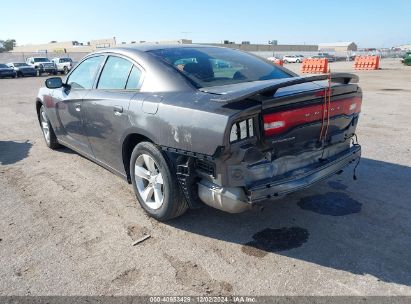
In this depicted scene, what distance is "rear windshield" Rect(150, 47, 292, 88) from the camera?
338 cm

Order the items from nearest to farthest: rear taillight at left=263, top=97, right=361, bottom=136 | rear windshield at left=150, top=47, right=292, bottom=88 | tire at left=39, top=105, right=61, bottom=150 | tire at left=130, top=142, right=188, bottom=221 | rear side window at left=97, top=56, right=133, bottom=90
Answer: rear taillight at left=263, top=97, right=361, bottom=136, tire at left=130, top=142, right=188, bottom=221, rear windshield at left=150, top=47, right=292, bottom=88, rear side window at left=97, top=56, right=133, bottom=90, tire at left=39, top=105, right=61, bottom=150

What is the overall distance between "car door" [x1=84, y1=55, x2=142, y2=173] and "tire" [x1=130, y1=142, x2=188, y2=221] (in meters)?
0.32

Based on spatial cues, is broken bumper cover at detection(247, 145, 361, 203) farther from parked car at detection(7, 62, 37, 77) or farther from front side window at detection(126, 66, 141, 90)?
parked car at detection(7, 62, 37, 77)

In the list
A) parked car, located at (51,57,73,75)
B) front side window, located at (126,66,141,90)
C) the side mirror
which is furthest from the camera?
parked car, located at (51,57,73,75)

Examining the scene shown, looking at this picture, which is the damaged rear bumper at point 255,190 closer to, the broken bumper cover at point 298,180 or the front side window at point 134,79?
the broken bumper cover at point 298,180

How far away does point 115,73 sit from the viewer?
13.0ft

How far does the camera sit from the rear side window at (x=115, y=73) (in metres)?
3.76

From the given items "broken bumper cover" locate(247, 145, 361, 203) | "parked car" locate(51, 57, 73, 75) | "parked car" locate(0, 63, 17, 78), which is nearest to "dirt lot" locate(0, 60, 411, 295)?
"broken bumper cover" locate(247, 145, 361, 203)

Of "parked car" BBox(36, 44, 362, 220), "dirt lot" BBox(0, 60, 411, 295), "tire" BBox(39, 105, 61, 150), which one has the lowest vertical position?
"dirt lot" BBox(0, 60, 411, 295)

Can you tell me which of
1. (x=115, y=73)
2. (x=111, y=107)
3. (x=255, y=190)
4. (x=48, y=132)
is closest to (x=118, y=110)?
(x=111, y=107)

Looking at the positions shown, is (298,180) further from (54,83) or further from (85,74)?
(54,83)

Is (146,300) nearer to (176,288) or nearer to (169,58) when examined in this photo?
(176,288)

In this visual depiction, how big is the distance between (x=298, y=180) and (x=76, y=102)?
9.67 ft

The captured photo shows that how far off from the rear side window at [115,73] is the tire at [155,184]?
779mm
